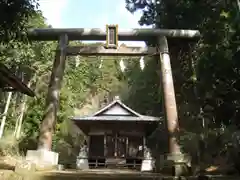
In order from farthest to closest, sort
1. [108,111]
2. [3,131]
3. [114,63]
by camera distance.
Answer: [114,63] < [3,131] < [108,111]

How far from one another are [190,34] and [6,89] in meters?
7.81

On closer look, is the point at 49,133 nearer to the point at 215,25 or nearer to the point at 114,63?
the point at 215,25

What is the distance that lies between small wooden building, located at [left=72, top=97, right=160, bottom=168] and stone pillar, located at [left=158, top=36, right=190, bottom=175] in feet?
16.3

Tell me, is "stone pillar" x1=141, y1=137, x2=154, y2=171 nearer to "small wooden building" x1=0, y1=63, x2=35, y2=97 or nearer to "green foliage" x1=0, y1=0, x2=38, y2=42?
"small wooden building" x1=0, y1=63, x2=35, y2=97

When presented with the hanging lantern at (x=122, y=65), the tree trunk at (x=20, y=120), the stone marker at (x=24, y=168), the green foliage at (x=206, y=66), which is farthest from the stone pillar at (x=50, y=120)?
the hanging lantern at (x=122, y=65)

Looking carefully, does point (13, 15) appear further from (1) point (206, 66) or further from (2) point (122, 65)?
(2) point (122, 65)

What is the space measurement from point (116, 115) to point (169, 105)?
6.53 meters

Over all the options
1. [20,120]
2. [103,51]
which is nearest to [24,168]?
[103,51]

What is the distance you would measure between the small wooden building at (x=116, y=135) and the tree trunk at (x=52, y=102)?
5.24 m

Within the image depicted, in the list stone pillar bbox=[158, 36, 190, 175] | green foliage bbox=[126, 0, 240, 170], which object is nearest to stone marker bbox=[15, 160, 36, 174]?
stone pillar bbox=[158, 36, 190, 175]

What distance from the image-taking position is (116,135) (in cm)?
1606

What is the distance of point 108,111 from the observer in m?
16.5

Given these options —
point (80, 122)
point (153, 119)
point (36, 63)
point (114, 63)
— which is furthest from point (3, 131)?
point (114, 63)

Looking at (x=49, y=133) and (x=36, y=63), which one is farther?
(x=36, y=63)
